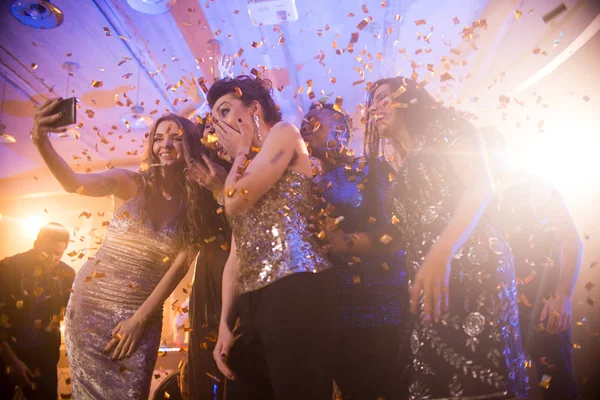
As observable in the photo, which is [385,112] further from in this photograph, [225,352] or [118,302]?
[118,302]

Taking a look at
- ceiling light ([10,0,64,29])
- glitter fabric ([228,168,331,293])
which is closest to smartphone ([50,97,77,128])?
glitter fabric ([228,168,331,293])

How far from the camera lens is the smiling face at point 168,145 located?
2498mm

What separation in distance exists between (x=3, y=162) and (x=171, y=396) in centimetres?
841

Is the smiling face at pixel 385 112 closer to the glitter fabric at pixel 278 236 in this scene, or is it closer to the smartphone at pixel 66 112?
the glitter fabric at pixel 278 236

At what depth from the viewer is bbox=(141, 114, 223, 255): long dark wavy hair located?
2.38 m

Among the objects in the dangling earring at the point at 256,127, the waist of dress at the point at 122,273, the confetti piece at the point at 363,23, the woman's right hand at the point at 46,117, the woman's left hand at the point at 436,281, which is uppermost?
the confetti piece at the point at 363,23

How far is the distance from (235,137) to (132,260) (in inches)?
48.2

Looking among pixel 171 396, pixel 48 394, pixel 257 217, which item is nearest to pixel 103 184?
pixel 257 217

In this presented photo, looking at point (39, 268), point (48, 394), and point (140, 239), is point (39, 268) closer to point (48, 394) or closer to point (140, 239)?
point (48, 394)

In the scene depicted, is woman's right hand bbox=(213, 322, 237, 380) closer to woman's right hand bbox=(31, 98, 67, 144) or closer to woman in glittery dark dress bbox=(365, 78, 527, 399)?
woman in glittery dark dress bbox=(365, 78, 527, 399)

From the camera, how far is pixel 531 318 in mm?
2916

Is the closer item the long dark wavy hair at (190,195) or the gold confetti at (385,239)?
the gold confetti at (385,239)

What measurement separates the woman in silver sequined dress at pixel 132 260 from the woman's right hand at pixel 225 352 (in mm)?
794

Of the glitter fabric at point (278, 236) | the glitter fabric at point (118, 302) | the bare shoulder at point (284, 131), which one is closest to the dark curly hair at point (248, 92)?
the bare shoulder at point (284, 131)
